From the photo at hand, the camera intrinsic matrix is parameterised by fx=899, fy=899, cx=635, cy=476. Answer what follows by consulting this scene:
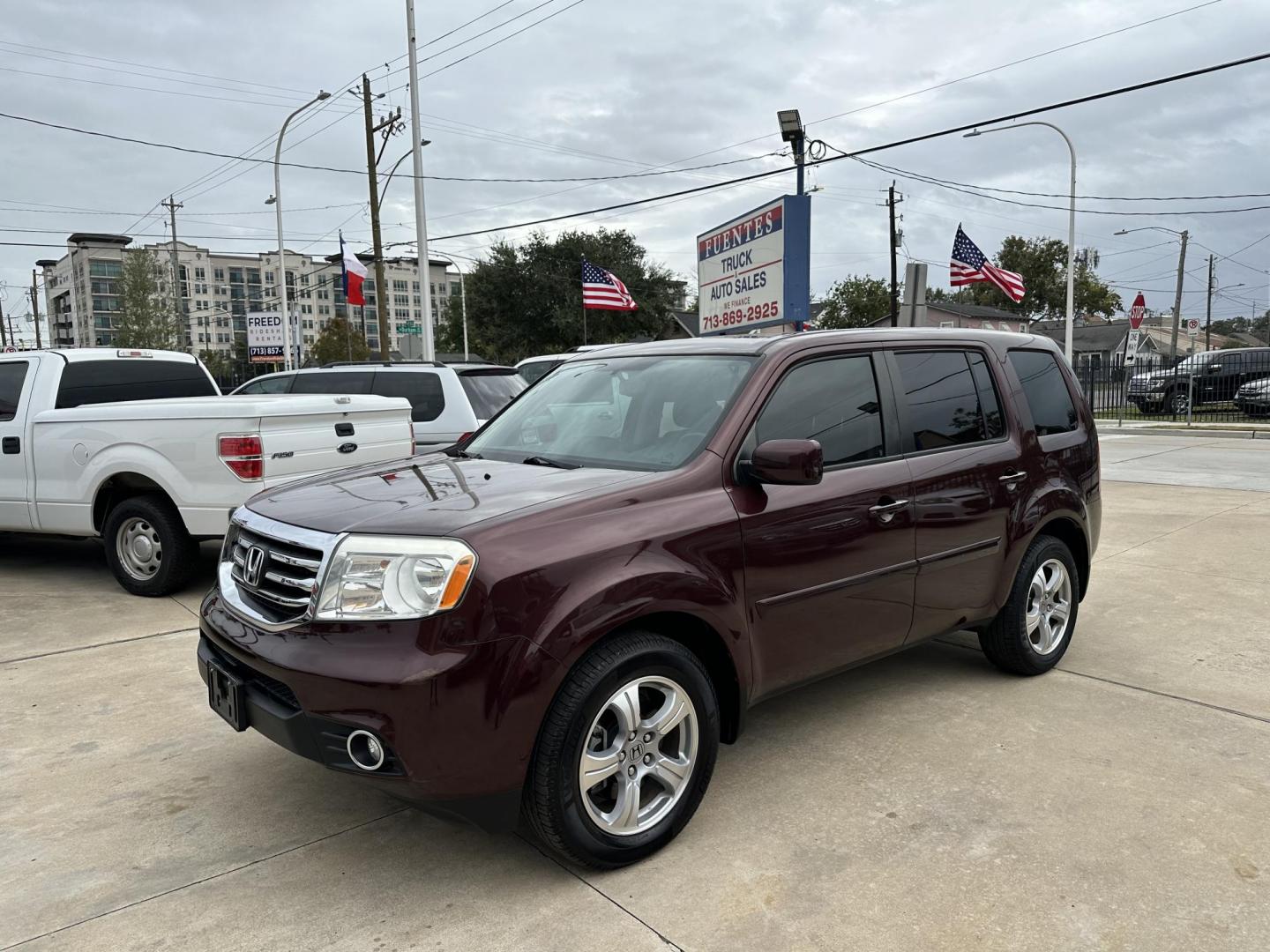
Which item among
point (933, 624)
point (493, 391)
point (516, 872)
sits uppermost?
point (493, 391)

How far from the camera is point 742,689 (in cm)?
315

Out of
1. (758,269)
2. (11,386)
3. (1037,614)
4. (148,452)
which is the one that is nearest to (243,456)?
(148,452)

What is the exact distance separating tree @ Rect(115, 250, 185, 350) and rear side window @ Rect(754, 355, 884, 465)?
196 feet

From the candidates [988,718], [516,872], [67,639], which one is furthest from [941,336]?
[67,639]

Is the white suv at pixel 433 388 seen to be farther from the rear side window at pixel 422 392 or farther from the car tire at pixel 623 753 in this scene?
the car tire at pixel 623 753

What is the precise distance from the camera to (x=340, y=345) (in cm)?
6450

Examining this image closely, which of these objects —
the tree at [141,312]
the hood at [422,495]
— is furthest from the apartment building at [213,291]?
the hood at [422,495]

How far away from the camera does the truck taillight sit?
5871 mm

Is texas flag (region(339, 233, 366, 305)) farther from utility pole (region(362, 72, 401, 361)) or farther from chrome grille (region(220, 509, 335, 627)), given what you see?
chrome grille (region(220, 509, 335, 627))

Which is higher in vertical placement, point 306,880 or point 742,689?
point 742,689

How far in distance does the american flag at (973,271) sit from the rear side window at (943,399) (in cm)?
1956

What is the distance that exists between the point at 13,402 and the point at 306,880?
5713mm

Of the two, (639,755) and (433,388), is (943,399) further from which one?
(433,388)

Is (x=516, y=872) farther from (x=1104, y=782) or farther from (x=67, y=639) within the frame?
(x=67, y=639)
